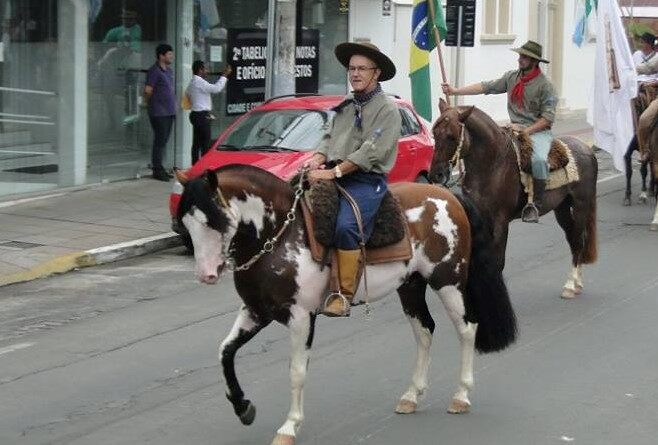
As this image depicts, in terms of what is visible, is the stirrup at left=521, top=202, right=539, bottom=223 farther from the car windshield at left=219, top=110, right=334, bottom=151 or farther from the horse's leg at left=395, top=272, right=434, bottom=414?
the car windshield at left=219, top=110, right=334, bottom=151

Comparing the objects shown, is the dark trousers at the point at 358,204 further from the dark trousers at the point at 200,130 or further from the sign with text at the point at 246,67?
the sign with text at the point at 246,67

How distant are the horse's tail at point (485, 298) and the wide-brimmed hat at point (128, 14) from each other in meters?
12.8

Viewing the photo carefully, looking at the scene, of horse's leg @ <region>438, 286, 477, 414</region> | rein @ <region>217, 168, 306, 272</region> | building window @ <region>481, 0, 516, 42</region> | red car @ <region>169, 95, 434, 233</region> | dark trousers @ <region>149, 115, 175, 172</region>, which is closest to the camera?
rein @ <region>217, 168, 306, 272</region>

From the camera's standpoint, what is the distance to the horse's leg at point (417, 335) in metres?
8.41

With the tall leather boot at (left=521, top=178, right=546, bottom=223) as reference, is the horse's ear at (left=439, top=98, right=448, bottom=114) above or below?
above

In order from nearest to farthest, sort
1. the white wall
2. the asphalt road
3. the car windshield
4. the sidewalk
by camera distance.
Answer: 1. the asphalt road
2. the sidewalk
3. the car windshield
4. the white wall

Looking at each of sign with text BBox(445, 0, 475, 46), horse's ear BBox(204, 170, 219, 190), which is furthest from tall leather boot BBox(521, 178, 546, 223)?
sign with text BBox(445, 0, 475, 46)

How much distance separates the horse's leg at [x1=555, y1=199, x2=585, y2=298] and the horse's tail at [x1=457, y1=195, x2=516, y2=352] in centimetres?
396

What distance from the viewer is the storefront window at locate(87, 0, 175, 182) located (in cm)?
2006

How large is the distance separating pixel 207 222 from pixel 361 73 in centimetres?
143

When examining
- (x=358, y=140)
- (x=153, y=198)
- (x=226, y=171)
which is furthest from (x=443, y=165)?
(x=153, y=198)

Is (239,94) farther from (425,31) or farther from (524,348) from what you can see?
(524,348)

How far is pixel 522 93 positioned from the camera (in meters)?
12.8

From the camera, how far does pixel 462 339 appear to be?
8398 millimetres
